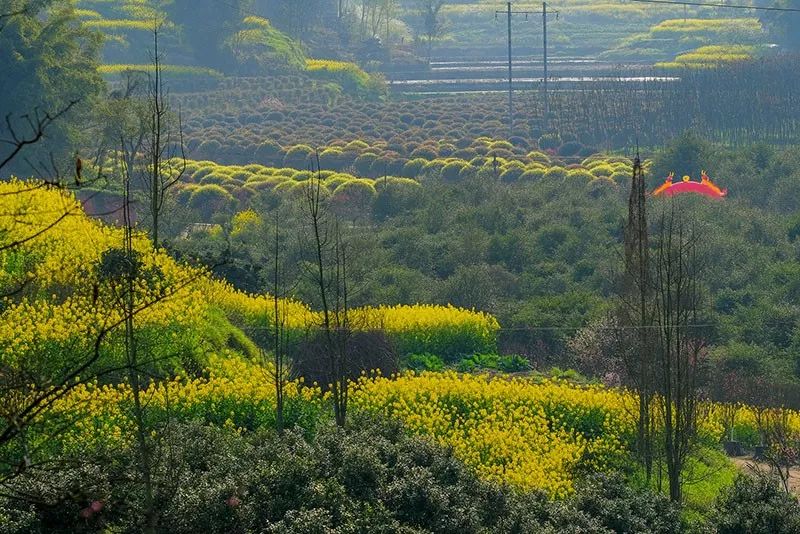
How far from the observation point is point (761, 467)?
18.7 m

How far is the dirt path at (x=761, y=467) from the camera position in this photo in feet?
57.6

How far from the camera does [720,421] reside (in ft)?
65.7

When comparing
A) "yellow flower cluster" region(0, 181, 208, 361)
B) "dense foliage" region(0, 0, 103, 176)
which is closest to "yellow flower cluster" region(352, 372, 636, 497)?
"yellow flower cluster" region(0, 181, 208, 361)

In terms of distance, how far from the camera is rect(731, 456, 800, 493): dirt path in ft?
57.6

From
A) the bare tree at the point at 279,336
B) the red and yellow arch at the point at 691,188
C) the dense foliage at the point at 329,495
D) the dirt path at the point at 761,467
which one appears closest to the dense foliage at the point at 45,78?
the bare tree at the point at 279,336

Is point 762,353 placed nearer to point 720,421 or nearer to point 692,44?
point 720,421

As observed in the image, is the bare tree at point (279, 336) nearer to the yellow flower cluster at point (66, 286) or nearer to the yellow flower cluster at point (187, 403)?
the yellow flower cluster at point (187, 403)

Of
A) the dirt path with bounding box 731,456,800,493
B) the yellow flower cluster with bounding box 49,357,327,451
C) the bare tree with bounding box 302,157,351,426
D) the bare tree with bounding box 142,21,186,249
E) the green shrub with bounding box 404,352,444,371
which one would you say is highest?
the bare tree with bounding box 142,21,186,249

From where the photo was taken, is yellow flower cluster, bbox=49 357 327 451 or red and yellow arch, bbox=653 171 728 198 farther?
red and yellow arch, bbox=653 171 728 198

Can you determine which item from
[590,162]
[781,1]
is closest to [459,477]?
[590,162]

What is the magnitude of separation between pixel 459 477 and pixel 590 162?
3967cm

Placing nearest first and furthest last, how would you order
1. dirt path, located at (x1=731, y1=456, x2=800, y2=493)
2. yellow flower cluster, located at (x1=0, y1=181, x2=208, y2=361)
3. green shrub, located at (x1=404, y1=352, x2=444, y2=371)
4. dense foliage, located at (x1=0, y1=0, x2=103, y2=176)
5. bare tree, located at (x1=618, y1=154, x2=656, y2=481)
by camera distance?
bare tree, located at (x1=618, y1=154, x2=656, y2=481) → yellow flower cluster, located at (x1=0, y1=181, x2=208, y2=361) → dirt path, located at (x1=731, y1=456, x2=800, y2=493) → green shrub, located at (x1=404, y1=352, x2=444, y2=371) → dense foliage, located at (x1=0, y1=0, x2=103, y2=176)

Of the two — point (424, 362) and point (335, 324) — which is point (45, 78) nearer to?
point (424, 362)

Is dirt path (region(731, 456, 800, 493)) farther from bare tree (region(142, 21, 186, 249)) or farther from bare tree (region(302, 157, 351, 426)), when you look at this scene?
bare tree (region(142, 21, 186, 249))
